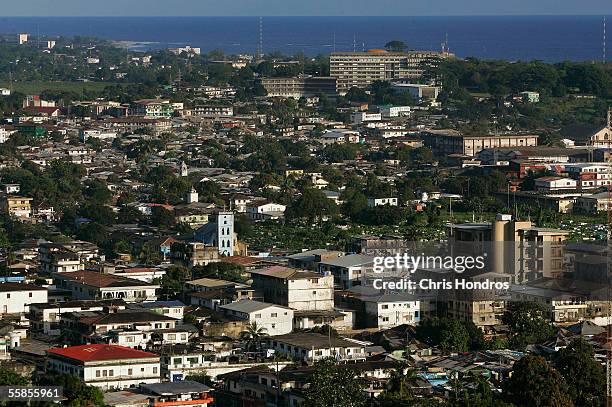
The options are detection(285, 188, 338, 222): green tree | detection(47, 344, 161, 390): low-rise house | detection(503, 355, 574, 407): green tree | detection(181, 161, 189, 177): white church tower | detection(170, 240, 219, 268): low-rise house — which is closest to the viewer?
detection(503, 355, 574, 407): green tree

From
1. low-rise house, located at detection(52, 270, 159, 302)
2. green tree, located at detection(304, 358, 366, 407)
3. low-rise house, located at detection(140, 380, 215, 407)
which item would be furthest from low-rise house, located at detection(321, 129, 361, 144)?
green tree, located at detection(304, 358, 366, 407)

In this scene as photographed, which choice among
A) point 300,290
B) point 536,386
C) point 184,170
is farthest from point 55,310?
point 184,170

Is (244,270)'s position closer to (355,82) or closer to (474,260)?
(474,260)

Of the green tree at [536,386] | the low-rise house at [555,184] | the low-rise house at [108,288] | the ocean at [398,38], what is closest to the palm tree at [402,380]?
the green tree at [536,386]

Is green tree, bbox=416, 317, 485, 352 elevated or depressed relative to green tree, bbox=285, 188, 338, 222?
depressed

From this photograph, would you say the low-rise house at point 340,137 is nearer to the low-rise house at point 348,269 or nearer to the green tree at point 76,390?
the low-rise house at point 348,269

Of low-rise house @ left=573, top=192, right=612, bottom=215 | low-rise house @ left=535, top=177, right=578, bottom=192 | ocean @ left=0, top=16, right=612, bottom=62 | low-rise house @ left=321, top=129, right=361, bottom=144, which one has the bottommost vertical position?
low-rise house @ left=573, top=192, right=612, bottom=215

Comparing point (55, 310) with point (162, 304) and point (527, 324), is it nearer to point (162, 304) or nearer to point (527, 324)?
point (162, 304)

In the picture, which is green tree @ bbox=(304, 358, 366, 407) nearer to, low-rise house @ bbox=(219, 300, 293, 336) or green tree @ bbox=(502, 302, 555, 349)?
green tree @ bbox=(502, 302, 555, 349)
